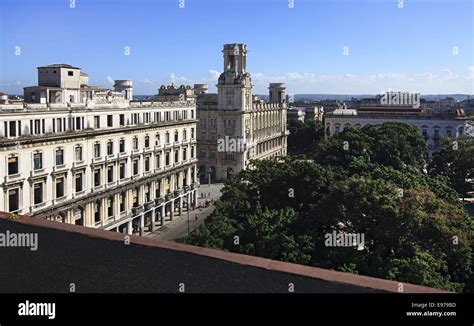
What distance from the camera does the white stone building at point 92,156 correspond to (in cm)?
3628

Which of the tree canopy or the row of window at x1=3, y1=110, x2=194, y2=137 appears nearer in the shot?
the tree canopy

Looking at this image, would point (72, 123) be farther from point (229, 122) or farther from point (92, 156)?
point (229, 122)

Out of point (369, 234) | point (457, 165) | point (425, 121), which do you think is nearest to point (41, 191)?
point (369, 234)

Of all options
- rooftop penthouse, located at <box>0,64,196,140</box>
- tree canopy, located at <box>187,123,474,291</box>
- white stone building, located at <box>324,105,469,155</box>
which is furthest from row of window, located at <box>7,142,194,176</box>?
white stone building, located at <box>324,105,469,155</box>

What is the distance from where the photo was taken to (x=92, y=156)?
144 feet

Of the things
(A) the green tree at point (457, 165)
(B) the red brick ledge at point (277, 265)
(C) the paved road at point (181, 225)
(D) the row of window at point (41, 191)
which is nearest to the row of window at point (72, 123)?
(D) the row of window at point (41, 191)

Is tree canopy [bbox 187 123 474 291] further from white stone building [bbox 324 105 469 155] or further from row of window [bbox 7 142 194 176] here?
white stone building [bbox 324 105 469 155]

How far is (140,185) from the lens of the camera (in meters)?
51.3

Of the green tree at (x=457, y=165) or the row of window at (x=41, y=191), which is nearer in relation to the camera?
the row of window at (x=41, y=191)

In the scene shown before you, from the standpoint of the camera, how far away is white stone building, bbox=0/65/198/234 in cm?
3628
